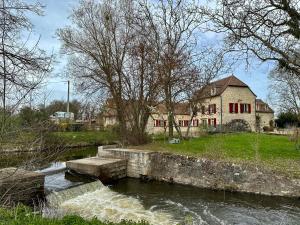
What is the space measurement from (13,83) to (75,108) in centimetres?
4680

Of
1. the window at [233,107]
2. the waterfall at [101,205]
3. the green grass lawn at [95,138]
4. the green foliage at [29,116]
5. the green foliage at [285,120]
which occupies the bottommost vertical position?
the waterfall at [101,205]

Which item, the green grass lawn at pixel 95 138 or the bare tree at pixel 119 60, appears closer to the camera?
the bare tree at pixel 119 60

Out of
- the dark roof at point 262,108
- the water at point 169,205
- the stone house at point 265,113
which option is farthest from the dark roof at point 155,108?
the dark roof at point 262,108

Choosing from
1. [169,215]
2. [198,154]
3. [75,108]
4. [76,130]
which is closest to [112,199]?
[169,215]

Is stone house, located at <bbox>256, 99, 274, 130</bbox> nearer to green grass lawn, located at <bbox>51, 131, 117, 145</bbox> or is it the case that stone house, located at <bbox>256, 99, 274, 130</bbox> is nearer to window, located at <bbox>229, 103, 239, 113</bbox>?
window, located at <bbox>229, 103, 239, 113</bbox>

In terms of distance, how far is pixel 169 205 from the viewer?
11922 millimetres

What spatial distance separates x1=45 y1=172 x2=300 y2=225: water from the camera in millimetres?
10328

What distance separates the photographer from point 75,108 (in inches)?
2044

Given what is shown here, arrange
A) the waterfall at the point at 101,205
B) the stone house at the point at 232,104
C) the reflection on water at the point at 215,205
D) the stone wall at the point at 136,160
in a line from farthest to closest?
the stone house at the point at 232,104 < the stone wall at the point at 136,160 < the waterfall at the point at 101,205 < the reflection on water at the point at 215,205

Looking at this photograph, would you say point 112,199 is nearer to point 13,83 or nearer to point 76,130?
point 13,83

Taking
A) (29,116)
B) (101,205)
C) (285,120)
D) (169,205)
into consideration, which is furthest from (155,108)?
(285,120)

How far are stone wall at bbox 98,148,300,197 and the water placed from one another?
1.54 ft

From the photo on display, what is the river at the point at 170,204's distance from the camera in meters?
10.3

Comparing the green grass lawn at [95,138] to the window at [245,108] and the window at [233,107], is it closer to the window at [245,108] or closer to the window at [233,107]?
the window at [233,107]
